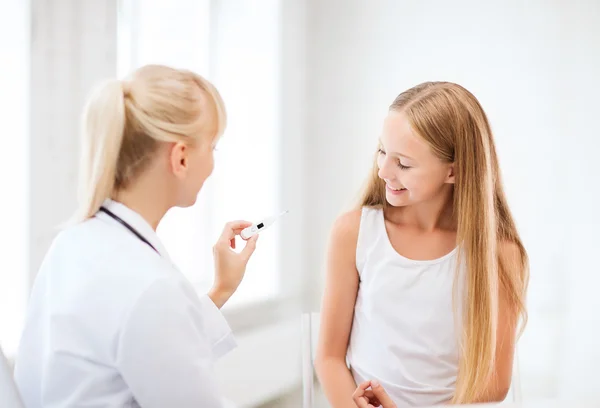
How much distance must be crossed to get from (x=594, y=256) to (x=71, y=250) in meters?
1.33

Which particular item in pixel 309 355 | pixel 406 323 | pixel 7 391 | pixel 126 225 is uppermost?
pixel 126 225

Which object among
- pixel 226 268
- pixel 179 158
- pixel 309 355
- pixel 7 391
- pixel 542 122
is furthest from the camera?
pixel 542 122

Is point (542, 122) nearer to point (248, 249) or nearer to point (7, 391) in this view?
point (248, 249)

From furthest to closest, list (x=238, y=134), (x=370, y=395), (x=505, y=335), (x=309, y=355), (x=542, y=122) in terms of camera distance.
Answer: (x=238, y=134) < (x=542, y=122) < (x=309, y=355) < (x=505, y=335) < (x=370, y=395)

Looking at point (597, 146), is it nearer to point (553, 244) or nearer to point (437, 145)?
point (553, 244)

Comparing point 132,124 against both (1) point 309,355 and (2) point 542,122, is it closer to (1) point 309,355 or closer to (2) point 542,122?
(1) point 309,355

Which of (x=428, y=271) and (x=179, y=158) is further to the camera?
(x=428, y=271)

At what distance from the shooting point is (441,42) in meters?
1.73

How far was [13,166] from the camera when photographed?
112 cm

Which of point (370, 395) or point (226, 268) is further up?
point (226, 268)

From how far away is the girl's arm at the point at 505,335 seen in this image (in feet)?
3.43

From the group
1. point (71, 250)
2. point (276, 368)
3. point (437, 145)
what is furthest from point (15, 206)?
point (276, 368)

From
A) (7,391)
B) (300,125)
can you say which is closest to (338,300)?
(7,391)

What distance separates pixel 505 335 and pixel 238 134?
106 centimetres
